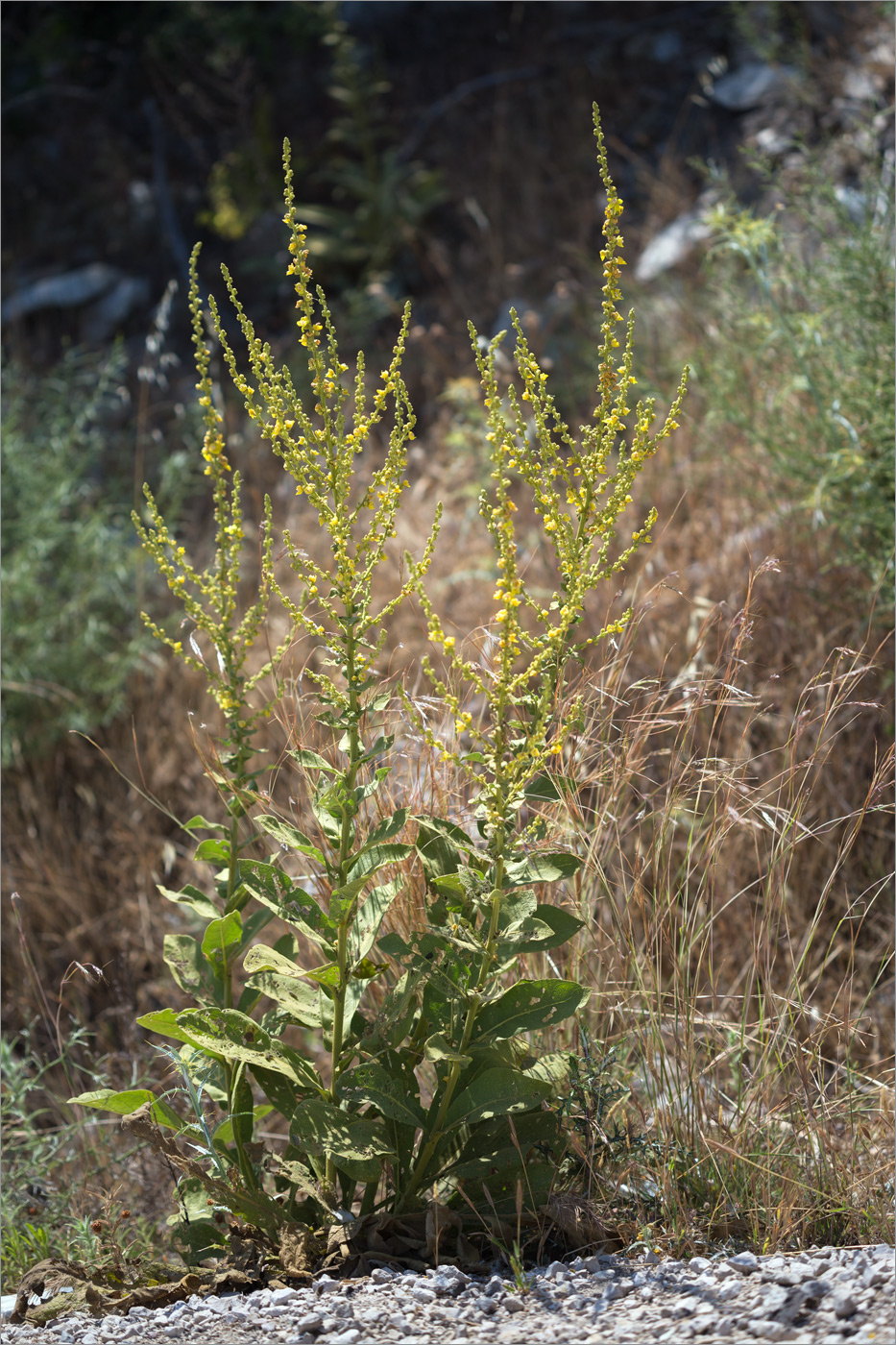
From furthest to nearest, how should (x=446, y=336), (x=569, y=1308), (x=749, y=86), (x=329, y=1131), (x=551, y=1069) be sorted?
(x=749, y=86) < (x=446, y=336) < (x=551, y=1069) < (x=329, y=1131) < (x=569, y=1308)

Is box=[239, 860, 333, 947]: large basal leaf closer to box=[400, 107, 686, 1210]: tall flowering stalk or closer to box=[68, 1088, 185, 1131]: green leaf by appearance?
box=[400, 107, 686, 1210]: tall flowering stalk

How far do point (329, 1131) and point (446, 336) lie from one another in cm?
430

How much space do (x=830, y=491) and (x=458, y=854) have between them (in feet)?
6.51

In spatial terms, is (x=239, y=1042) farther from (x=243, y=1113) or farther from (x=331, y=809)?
(x=331, y=809)

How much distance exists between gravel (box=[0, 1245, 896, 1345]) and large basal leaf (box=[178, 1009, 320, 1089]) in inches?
11.2

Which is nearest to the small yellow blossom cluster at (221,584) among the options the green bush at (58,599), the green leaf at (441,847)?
the green leaf at (441,847)

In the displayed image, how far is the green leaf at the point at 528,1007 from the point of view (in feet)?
4.97

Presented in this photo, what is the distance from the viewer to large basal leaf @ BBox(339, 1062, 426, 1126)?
4.98ft

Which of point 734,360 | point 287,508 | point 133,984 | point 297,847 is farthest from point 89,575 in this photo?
point 297,847

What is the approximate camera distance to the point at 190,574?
1667mm

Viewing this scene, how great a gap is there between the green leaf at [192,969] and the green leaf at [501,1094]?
0.44 meters

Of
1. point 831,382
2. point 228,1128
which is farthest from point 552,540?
point 831,382

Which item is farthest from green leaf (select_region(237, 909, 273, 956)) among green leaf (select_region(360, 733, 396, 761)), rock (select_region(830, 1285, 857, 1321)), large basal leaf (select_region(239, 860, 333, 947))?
rock (select_region(830, 1285, 857, 1321))

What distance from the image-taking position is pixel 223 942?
166cm
